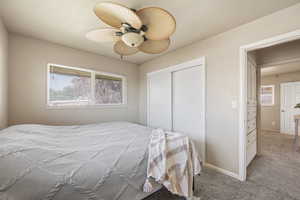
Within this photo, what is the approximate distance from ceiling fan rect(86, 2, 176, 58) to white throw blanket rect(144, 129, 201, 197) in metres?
1.13

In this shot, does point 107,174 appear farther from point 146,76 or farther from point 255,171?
point 146,76

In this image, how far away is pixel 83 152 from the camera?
111 cm

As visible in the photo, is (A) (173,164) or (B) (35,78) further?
(B) (35,78)

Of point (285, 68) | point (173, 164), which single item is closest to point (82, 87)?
point (173, 164)

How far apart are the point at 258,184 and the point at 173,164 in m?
1.45

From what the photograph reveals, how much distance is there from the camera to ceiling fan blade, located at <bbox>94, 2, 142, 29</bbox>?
105cm

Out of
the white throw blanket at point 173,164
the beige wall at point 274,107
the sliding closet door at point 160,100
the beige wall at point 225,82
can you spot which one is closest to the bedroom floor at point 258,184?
the beige wall at point 225,82

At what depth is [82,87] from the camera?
9.55ft

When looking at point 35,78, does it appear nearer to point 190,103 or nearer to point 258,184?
point 190,103

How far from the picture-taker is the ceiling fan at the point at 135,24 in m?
1.11

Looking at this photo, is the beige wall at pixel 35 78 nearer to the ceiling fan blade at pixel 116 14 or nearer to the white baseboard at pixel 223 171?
the ceiling fan blade at pixel 116 14

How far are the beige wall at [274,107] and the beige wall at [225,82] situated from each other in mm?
4720

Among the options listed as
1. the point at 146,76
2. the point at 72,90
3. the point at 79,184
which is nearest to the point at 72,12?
the point at 72,90

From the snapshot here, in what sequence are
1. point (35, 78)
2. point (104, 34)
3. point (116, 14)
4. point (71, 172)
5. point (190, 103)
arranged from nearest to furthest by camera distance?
1. point (71, 172)
2. point (116, 14)
3. point (104, 34)
4. point (35, 78)
5. point (190, 103)
